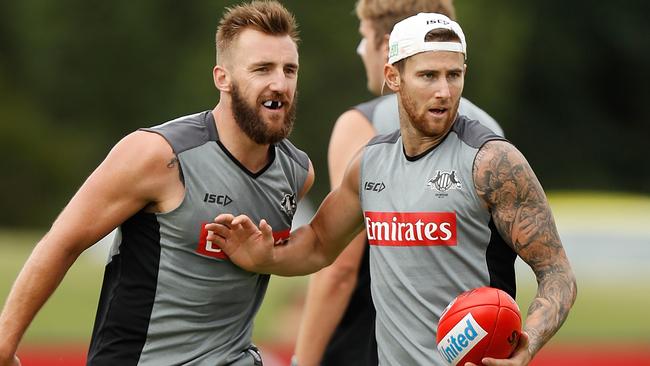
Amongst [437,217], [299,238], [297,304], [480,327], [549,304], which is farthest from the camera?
[297,304]

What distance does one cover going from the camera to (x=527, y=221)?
487 centimetres

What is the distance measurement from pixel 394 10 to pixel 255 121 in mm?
1187

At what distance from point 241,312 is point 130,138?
0.90 meters

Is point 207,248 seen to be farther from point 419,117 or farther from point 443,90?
point 443,90

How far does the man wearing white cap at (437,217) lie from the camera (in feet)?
16.0

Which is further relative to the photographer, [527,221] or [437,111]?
[437,111]

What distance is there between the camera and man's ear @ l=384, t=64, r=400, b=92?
205 inches

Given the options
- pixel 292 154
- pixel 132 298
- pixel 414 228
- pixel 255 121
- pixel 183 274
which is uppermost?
pixel 255 121

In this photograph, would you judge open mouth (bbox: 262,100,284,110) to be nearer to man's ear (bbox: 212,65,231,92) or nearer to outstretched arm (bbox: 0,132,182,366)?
man's ear (bbox: 212,65,231,92)

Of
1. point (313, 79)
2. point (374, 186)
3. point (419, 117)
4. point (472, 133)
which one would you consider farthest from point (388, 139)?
point (313, 79)

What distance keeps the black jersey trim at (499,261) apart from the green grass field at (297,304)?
988 cm

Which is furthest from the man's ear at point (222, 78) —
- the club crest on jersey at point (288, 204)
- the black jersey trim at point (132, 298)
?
the black jersey trim at point (132, 298)

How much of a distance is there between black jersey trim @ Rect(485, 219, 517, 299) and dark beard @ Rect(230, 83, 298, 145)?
1031 millimetres

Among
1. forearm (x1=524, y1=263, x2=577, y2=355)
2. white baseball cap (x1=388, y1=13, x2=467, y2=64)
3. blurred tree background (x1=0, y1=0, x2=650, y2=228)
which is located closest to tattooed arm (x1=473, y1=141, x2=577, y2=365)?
forearm (x1=524, y1=263, x2=577, y2=355)
